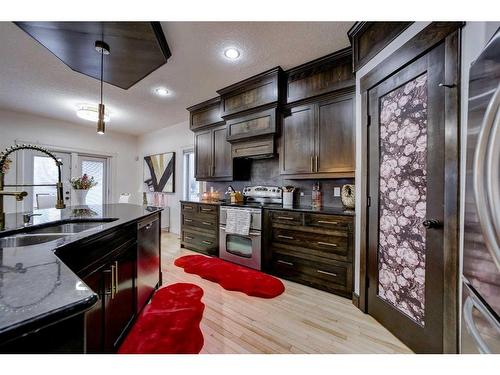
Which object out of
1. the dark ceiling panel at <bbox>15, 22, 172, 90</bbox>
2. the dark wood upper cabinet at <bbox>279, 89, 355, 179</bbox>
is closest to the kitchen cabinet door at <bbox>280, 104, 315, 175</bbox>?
the dark wood upper cabinet at <bbox>279, 89, 355, 179</bbox>

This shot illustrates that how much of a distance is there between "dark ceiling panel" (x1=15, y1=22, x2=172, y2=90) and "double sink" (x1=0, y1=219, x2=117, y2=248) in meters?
1.60

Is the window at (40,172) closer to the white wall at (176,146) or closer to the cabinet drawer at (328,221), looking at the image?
the white wall at (176,146)

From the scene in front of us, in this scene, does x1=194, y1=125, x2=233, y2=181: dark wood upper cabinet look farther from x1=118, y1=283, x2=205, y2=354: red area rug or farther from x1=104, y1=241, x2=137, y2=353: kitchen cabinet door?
x1=104, y1=241, x2=137, y2=353: kitchen cabinet door

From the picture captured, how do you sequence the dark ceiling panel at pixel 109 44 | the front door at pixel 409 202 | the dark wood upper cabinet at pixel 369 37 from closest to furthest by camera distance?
the front door at pixel 409 202, the dark wood upper cabinet at pixel 369 37, the dark ceiling panel at pixel 109 44

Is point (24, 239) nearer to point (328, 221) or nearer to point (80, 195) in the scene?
point (80, 195)

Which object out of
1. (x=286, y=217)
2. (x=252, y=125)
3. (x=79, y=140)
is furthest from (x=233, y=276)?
(x=79, y=140)

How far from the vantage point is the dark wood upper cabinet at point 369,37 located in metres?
1.54

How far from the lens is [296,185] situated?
293cm

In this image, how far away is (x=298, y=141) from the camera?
8.41 ft

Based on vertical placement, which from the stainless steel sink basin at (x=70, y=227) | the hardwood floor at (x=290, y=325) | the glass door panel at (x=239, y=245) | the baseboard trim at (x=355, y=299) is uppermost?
the stainless steel sink basin at (x=70, y=227)

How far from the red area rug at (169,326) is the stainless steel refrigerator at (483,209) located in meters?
1.48

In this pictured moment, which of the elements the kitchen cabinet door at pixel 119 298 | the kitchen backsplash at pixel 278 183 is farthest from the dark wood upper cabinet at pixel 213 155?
the kitchen cabinet door at pixel 119 298

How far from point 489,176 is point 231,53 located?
227 cm

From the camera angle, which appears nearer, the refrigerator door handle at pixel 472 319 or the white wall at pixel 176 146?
the refrigerator door handle at pixel 472 319
